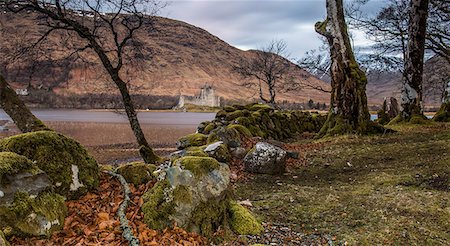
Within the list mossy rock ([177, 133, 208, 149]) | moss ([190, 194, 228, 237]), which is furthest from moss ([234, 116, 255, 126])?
moss ([190, 194, 228, 237])

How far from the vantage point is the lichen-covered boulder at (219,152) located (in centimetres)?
1052

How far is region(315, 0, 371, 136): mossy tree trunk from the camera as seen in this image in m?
14.9

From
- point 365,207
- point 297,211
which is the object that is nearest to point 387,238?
point 365,207

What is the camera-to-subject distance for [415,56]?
54.2 feet

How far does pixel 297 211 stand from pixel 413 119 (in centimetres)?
1307

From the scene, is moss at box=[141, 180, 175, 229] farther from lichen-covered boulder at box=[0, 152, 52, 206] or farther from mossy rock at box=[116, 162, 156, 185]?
lichen-covered boulder at box=[0, 152, 52, 206]

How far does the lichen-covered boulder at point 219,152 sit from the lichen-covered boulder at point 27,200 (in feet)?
20.3

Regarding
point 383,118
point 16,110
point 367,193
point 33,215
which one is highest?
point 16,110

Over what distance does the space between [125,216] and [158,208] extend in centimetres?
48

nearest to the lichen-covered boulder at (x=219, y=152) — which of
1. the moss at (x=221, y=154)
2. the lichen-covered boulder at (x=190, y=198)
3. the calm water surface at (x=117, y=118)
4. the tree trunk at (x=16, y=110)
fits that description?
the moss at (x=221, y=154)

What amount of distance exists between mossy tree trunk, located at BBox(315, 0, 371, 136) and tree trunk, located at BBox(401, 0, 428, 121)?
3.27 meters

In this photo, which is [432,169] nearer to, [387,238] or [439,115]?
[387,238]

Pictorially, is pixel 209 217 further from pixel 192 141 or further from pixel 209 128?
pixel 209 128

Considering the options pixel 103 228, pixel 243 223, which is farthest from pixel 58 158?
pixel 243 223
